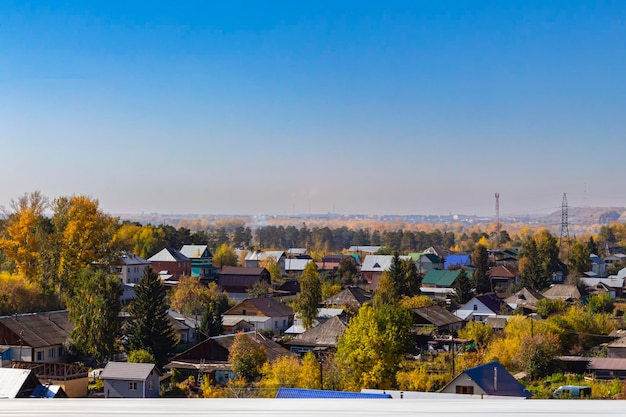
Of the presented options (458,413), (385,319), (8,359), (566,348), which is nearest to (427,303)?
(566,348)

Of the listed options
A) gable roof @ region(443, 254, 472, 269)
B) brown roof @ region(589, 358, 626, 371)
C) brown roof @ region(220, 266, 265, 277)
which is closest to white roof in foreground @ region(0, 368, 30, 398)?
brown roof @ region(589, 358, 626, 371)

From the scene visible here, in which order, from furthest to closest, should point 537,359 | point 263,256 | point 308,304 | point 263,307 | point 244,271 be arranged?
point 263,256 < point 244,271 < point 263,307 < point 308,304 < point 537,359

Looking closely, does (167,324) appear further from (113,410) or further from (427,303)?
(113,410)

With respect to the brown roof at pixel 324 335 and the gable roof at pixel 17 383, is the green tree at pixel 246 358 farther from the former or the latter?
the gable roof at pixel 17 383

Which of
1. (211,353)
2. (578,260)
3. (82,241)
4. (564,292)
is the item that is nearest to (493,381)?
(211,353)

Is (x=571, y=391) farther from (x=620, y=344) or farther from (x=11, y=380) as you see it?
(x=11, y=380)

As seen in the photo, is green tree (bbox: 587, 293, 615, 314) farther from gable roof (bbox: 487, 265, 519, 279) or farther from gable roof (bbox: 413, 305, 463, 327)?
gable roof (bbox: 487, 265, 519, 279)
